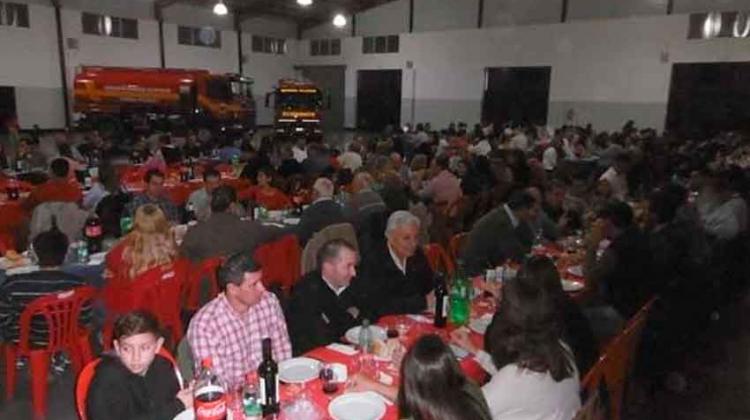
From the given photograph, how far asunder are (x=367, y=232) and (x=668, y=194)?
113 inches

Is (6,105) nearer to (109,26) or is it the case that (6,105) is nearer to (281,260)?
(109,26)

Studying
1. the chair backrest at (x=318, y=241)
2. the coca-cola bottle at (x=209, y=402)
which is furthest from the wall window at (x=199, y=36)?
the coca-cola bottle at (x=209, y=402)

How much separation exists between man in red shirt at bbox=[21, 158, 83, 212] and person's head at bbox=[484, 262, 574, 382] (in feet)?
18.5

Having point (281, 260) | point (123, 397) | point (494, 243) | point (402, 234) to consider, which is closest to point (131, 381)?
point (123, 397)

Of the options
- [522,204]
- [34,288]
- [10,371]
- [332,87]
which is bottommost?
[10,371]

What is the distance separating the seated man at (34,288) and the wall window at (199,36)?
2010 centimetres

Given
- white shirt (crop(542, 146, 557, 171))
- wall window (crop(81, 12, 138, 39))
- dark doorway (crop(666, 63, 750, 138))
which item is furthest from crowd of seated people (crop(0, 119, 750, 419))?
wall window (crop(81, 12, 138, 39))

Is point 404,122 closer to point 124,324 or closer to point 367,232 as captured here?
point 367,232

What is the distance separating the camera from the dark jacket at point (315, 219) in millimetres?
6035

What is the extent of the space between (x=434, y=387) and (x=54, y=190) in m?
6.19

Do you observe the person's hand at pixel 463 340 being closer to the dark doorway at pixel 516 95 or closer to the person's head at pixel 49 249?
the person's head at pixel 49 249

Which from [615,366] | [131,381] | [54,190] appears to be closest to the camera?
[131,381]

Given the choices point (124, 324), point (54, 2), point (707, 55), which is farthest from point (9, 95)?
point (707, 55)

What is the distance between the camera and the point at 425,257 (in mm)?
4773
